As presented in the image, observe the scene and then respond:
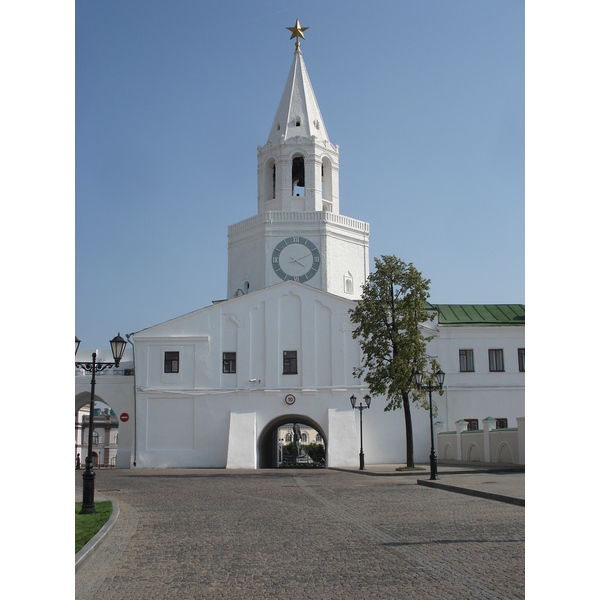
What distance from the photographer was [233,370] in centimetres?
4159

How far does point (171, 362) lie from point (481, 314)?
1815 cm

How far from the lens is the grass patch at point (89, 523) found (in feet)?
36.6

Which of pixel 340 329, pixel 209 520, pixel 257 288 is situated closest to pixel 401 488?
pixel 209 520

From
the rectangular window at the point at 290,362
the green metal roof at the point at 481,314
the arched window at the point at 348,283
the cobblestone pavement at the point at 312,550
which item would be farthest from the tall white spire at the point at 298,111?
the cobblestone pavement at the point at 312,550

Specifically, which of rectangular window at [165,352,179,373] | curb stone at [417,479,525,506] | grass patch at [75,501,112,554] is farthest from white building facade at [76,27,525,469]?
grass patch at [75,501,112,554]

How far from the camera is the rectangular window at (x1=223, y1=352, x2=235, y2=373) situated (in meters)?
41.6

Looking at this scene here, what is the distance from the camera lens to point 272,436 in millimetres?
51281

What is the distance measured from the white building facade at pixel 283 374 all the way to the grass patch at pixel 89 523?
925 inches

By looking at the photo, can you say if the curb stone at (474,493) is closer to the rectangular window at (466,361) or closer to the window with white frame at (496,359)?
the rectangular window at (466,361)

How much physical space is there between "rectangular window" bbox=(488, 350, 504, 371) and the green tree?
12.7m

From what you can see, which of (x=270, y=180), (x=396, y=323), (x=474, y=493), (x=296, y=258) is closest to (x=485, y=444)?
(x=396, y=323)

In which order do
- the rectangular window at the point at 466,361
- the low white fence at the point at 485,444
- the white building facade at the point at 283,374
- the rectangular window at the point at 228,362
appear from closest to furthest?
the low white fence at the point at 485,444
the white building facade at the point at 283,374
the rectangular window at the point at 228,362
the rectangular window at the point at 466,361

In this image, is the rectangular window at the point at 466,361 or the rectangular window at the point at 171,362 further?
the rectangular window at the point at 466,361

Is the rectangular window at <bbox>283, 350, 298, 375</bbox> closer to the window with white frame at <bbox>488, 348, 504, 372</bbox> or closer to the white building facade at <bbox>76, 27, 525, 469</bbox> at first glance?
the white building facade at <bbox>76, 27, 525, 469</bbox>
